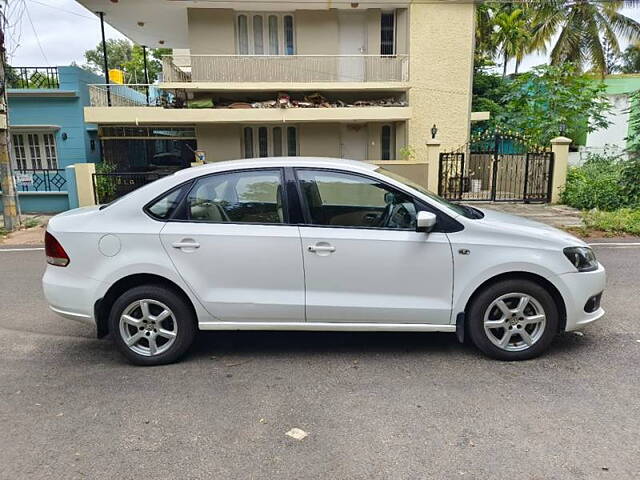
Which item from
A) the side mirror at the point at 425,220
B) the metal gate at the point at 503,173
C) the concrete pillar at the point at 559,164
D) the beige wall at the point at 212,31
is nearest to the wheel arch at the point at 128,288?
the side mirror at the point at 425,220

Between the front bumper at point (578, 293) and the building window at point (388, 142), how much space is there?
610 inches

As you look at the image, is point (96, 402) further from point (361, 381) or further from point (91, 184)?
point (91, 184)

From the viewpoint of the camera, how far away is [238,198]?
4.34m

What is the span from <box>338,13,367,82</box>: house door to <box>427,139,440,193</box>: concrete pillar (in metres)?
4.64

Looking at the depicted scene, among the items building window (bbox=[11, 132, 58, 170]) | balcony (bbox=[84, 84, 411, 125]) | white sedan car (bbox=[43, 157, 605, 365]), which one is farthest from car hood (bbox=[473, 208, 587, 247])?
building window (bbox=[11, 132, 58, 170])

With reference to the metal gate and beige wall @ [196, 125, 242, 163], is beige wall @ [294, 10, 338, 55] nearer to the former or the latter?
beige wall @ [196, 125, 242, 163]

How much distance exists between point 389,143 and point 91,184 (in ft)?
34.8

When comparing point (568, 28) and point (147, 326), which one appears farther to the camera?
point (568, 28)

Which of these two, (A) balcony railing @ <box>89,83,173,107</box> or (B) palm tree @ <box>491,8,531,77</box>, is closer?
(A) balcony railing @ <box>89,83,173,107</box>

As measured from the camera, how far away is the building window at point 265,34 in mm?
18219

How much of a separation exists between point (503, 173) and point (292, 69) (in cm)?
808

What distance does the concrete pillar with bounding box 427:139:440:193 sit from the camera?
14883mm

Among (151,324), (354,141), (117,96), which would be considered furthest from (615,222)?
(117,96)

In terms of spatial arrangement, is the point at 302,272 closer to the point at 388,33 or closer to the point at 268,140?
the point at 268,140
